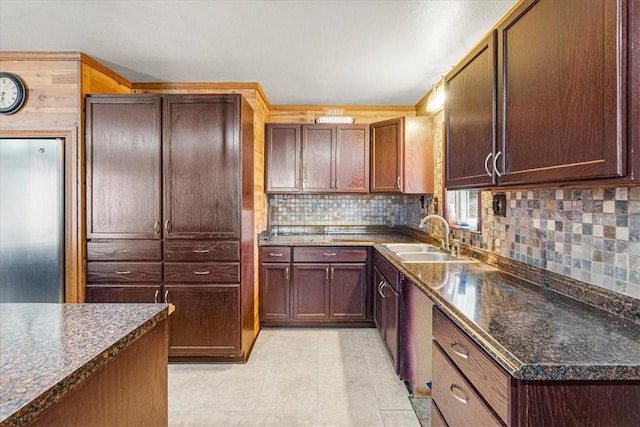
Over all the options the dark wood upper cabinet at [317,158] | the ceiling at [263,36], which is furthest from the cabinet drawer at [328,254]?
the ceiling at [263,36]

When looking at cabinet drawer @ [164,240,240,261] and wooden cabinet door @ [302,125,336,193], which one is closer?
cabinet drawer @ [164,240,240,261]

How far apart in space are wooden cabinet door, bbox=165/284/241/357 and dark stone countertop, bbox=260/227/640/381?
5.20 feet

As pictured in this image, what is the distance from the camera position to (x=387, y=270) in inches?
102

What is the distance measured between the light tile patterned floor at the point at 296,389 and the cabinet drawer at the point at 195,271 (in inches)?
27.9

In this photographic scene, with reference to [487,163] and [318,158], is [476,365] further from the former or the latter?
[318,158]

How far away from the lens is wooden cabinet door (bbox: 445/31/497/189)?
1.43 m

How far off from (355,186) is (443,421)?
2.54 metres

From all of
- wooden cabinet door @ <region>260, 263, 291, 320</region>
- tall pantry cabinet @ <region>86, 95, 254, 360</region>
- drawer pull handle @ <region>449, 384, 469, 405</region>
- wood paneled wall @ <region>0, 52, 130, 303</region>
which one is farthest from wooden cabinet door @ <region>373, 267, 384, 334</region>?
wood paneled wall @ <region>0, 52, 130, 303</region>

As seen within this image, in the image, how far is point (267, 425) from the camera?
187 cm

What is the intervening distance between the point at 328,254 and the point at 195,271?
1.29 meters

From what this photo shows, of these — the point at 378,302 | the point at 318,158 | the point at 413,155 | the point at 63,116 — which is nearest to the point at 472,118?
the point at 413,155

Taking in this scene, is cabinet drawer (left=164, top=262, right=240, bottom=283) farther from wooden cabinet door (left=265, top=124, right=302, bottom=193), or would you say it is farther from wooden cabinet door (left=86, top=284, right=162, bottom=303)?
wooden cabinet door (left=265, top=124, right=302, bottom=193)

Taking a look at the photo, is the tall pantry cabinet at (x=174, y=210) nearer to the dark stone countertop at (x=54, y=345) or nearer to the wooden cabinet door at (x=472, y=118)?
the dark stone countertop at (x=54, y=345)

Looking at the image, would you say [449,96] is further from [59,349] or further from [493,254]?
[59,349]
